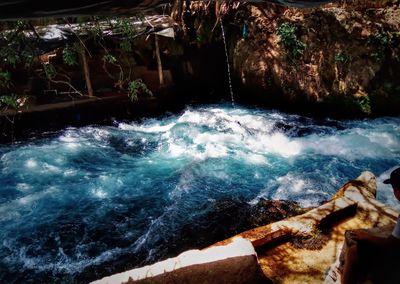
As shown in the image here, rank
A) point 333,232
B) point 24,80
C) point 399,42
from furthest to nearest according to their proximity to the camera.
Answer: point 24,80, point 399,42, point 333,232

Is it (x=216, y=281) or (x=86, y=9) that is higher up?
(x=86, y=9)

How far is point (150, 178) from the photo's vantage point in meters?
9.25

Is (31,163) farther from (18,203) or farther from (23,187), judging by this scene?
(18,203)

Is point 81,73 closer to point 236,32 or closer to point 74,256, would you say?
point 236,32

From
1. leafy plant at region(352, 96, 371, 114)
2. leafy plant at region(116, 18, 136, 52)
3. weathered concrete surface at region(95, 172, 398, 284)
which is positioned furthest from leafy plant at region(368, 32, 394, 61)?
leafy plant at region(116, 18, 136, 52)

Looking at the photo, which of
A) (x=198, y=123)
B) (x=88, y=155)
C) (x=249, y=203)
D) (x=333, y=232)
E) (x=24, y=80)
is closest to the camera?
(x=333, y=232)

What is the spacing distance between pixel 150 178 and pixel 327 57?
332 inches

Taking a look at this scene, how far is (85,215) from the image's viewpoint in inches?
305

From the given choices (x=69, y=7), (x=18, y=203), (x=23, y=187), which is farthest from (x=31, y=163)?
(x=69, y=7)

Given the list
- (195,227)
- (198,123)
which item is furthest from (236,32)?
(195,227)

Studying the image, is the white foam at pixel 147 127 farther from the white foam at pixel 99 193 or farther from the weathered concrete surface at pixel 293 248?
the weathered concrete surface at pixel 293 248

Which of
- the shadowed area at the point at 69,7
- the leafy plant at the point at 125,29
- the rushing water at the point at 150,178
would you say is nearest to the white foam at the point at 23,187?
the rushing water at the point at 150,178

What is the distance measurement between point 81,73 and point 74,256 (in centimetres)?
1185

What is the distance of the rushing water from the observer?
662 centimetres
